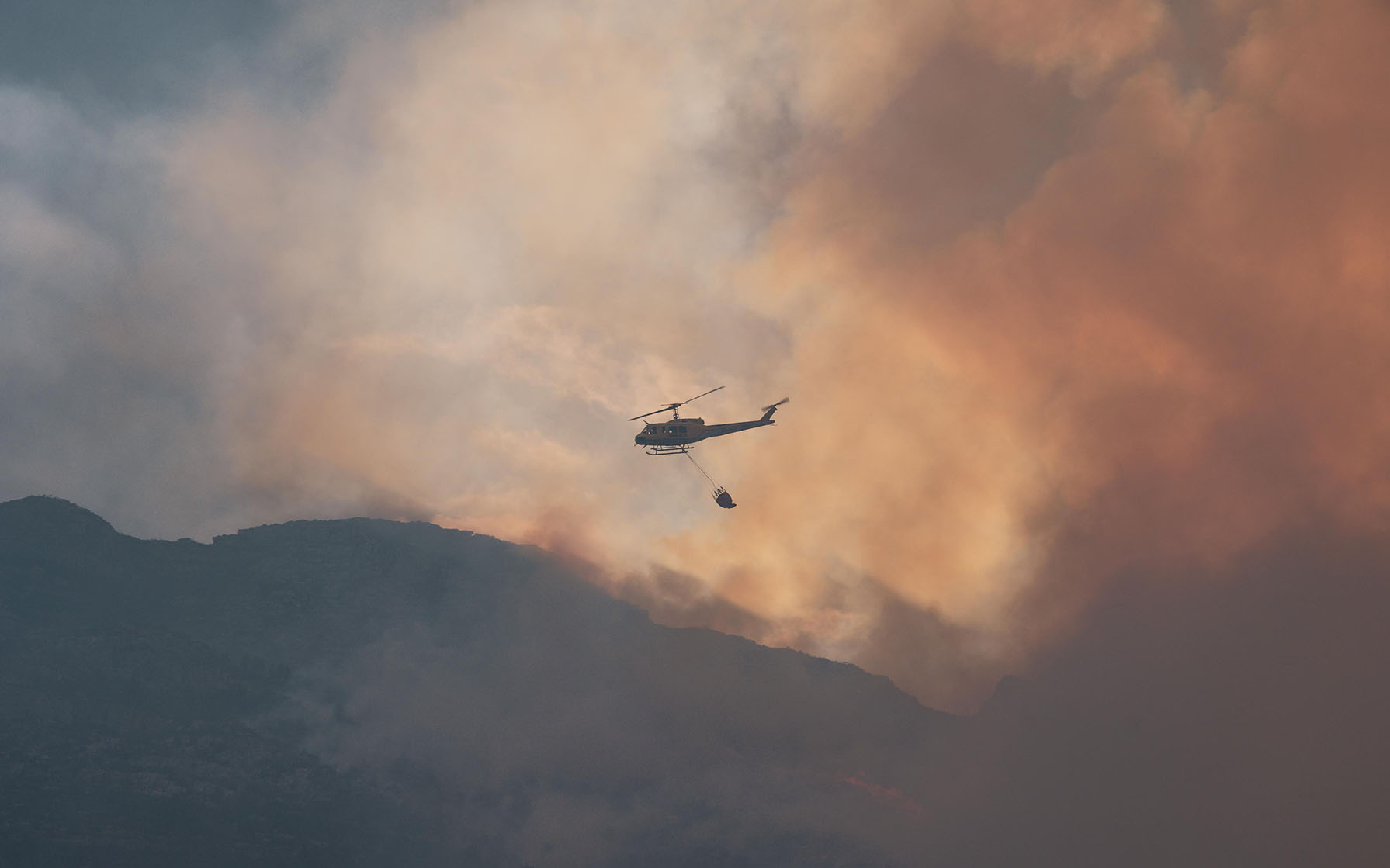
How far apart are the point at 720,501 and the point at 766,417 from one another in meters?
27.8

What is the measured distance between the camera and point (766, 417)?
199000mm

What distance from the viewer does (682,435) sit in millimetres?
179125

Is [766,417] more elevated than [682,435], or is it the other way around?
[766,417]

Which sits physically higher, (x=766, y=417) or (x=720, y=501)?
(x=766, y=417)

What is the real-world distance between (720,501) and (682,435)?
14935 millimetres

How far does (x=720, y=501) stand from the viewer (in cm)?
17962

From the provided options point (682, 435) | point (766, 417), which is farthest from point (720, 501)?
point (766, 417)

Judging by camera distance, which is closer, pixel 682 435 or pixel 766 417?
pixel 682 435

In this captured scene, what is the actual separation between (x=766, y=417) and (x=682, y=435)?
1063 inches

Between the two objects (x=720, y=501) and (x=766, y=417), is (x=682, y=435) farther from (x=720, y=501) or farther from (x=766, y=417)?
(x=766, y=417)

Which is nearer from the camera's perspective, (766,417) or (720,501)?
(720,501)
